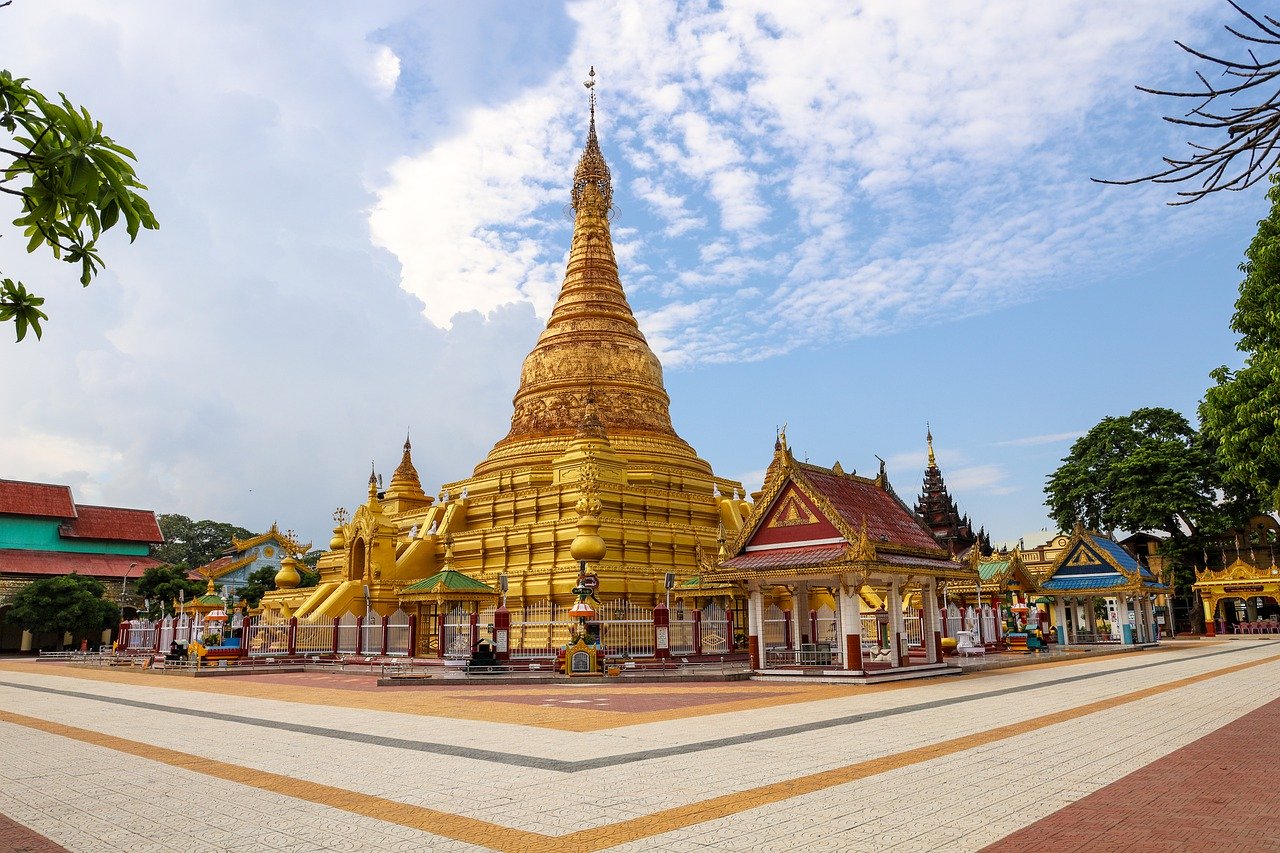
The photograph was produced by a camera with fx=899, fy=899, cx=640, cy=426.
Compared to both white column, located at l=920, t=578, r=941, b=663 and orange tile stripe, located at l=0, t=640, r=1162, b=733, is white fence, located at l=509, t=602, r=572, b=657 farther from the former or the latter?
white column, located at l=920, t=578, r=941, b=663

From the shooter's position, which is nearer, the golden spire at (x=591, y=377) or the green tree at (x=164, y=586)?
the golden spire at (x=591, y=377)

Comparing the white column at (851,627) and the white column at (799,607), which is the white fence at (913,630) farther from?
the white column at (851,627)

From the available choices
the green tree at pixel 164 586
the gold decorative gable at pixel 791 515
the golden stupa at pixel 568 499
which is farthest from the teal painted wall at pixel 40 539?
the gold decorative gable at pixel 791 515

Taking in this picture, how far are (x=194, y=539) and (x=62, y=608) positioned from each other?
4765cm

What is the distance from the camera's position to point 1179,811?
707 centimetres

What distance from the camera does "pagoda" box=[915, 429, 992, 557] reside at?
75.9 metres

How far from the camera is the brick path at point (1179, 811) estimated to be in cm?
616

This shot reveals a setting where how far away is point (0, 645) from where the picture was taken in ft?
166

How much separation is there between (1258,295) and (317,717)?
28.0 m

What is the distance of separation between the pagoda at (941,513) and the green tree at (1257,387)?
1893 inches

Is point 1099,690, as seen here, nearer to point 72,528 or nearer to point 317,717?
point 317,717

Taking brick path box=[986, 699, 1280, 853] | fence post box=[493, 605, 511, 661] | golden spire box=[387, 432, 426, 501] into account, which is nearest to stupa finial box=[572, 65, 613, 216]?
golden spire box=[387, 432, 426, 501]

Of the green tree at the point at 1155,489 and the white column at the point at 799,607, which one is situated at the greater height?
the green tree at the point at 1155,489

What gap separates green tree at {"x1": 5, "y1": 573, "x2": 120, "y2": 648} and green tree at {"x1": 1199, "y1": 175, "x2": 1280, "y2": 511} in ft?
169
